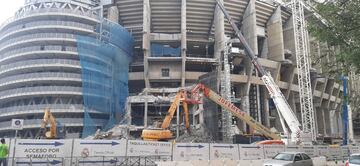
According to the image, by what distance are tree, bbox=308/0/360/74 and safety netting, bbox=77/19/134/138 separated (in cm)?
4674

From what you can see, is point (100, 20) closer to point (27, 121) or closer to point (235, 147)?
point (27, 121)

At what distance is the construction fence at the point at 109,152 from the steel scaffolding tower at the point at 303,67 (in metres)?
34.2

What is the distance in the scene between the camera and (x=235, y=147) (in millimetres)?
25844

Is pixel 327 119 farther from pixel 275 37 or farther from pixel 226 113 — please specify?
pixel 226 113

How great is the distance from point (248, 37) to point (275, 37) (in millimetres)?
6485

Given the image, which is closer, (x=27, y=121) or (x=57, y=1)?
(x=27, y=121)

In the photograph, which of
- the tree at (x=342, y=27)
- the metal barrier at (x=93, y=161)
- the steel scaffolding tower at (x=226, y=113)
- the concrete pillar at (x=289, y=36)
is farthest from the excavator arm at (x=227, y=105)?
the concrete pillar at (x=289, y=36)

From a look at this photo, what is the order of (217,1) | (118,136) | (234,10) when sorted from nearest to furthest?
1. (118,136)
2. (217,1)
3. (234,10)

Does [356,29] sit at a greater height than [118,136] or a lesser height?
greater

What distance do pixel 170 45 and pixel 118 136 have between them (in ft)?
84.2

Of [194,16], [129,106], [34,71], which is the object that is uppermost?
[194,16]

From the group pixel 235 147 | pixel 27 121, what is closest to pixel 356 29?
pixel 235 147

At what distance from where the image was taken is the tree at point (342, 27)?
1461cm

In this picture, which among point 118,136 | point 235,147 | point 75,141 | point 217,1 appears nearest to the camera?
point 75,141
